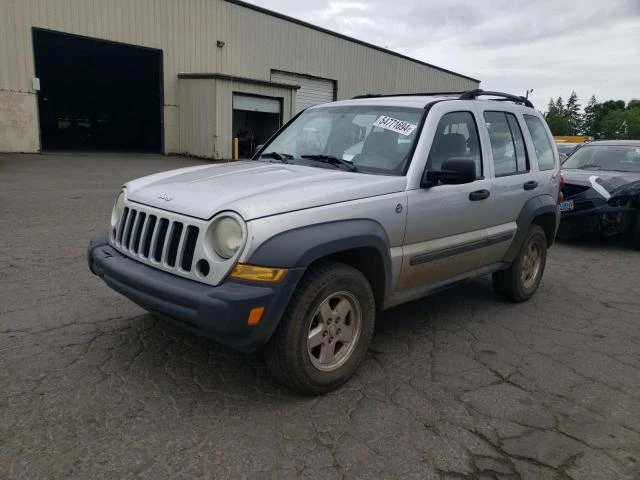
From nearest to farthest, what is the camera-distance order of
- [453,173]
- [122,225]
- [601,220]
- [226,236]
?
[226,236] → [122,225] → [453,173] → [601,220]

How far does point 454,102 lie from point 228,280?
2.45m

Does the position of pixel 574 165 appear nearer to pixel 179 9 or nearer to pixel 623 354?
pixel 623 354

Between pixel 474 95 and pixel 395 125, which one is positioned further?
pixel 474 95

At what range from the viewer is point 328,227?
117 inches

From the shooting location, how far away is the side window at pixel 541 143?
503 centimetres

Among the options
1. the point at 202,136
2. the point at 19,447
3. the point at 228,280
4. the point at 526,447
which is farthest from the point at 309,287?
the point at 202,136

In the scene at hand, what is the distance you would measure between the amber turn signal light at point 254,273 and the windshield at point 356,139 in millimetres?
1294

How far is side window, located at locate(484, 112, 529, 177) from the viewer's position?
14.5 ft

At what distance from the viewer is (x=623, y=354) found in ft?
13.0

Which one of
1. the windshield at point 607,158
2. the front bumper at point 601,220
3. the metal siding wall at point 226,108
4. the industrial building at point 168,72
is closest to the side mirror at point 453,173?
the front bumper at point 601,220

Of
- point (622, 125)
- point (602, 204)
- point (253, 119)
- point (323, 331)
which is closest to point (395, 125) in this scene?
point (323, 331)

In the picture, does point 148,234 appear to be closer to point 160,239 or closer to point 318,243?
point 160,239

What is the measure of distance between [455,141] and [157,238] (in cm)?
236

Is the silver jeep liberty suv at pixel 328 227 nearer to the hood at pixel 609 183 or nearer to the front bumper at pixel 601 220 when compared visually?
the front bumper at pixel 601 220
